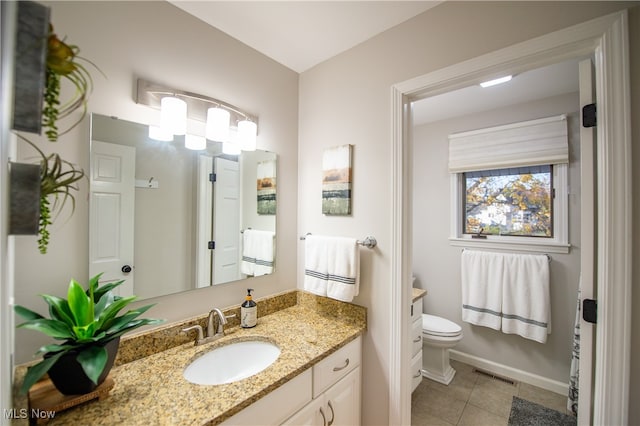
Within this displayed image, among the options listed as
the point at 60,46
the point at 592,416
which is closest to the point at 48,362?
the point at 60,46

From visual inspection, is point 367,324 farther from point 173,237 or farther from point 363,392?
point 173,237

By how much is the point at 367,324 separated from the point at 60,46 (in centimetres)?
156

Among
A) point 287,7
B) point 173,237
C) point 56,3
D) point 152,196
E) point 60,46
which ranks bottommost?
point 173,237

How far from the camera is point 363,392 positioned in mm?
1490

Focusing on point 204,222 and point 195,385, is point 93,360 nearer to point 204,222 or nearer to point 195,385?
point 195,385

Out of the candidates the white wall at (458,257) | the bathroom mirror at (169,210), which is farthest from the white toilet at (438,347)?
the bathroom mirror at (169,210)

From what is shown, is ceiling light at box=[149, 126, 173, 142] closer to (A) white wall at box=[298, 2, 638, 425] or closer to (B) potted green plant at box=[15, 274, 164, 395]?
(B) potted green plant at box=[15, 274, 164, 395]

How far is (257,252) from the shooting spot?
1584 mm

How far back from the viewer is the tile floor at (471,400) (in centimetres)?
184

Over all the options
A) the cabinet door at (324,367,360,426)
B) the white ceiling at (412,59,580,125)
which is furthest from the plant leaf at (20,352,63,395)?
the white ceiling at (412,59,580,125)

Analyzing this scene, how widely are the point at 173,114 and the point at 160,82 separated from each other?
175 mm

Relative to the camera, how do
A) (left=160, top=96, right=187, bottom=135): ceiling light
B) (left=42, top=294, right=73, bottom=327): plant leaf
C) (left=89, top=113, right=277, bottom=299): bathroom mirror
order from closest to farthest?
1. (left=42, top=294, right=73, bottom=327): plant leaf
2. (left=89, top=113, right=277, bottom=299): bathroom mirror
3. (left=160, top=96, right=187, bottom=135): ceiling light

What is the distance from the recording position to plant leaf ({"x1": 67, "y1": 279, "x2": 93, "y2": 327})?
815 millimetres

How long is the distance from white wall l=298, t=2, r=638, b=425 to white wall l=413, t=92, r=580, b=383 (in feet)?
4.95
